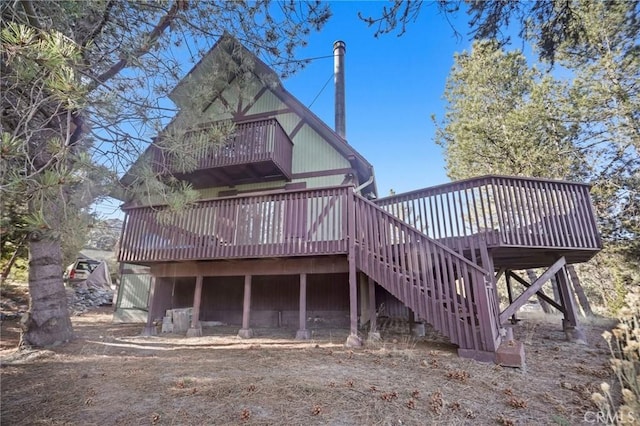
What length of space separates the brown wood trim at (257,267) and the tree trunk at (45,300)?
205cm

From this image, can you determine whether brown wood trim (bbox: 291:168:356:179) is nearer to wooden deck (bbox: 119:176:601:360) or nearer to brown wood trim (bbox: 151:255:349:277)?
wooden deck (bbox: 119:176:601:360)

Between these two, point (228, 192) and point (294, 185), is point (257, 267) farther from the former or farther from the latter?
point (228, 192)

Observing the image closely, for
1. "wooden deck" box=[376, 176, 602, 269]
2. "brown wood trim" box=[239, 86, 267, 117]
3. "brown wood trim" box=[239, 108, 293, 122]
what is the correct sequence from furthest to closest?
"brown wood trim" box=[239, 86, 267, 117] < "brown wood trim" box=[239, 108, 293, 122] < "wooden deck" box=[376, 176, 602, 269]

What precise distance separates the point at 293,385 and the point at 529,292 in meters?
5.19

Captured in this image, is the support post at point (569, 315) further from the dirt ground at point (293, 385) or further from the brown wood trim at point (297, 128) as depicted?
the brown wood trim at point (297, 128)

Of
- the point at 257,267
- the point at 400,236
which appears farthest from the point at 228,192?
the point at 400,236

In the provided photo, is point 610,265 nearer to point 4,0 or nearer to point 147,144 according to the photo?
point 147,144

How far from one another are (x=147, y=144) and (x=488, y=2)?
17.2 feet

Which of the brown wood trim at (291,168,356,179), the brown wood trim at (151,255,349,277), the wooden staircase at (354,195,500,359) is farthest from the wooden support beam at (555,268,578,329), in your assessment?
the brown wood trim at (291,168,356,179)

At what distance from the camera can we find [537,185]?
6.38 metres

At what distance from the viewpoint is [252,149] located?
9023 millimetres

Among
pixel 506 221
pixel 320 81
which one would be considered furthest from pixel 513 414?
pixel 320 81

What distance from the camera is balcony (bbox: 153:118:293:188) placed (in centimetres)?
892

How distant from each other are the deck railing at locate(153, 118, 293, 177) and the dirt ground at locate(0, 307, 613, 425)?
5.09 meters
